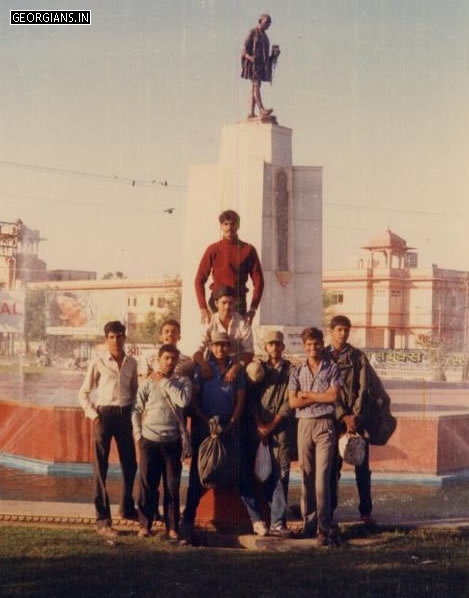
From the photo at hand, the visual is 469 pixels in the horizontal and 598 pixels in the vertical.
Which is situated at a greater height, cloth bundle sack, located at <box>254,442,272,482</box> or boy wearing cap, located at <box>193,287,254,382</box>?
boy wearing cap, located at <box>193,287,254,382</box>

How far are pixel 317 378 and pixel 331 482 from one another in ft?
2.36

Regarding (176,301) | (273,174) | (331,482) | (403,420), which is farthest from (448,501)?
(176,301)

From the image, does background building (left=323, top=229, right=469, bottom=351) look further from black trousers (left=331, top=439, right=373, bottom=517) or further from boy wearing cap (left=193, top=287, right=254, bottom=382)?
black trousers (left=331, top=439, right=373, bottom=517)

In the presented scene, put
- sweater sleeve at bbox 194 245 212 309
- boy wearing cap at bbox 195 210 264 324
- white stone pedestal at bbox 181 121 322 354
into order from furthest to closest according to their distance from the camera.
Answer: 1. white stone pedestal at bbox 181 121 322 354
2. sweater sleeve at bbox 194 245 212 309
3. boy wearing cap at bbox 195 210 264 324

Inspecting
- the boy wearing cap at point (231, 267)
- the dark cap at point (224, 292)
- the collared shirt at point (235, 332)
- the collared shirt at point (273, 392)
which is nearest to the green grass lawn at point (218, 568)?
the collared shirt at point (273, 392)

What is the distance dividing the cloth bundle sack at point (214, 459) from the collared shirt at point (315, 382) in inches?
19.6

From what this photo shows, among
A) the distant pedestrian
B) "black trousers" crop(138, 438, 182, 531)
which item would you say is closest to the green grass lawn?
"black trousers" crop(138, 438, 182, 531)

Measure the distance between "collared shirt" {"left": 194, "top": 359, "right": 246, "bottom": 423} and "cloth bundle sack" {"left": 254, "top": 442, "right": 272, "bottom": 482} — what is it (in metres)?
0.28

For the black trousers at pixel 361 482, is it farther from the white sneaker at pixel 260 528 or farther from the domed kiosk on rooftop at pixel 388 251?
the domed kiosk on rooftop at pixel 388 251

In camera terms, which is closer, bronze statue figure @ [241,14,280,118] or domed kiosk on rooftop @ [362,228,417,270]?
bronze statue figure @ [241,14,280,118]

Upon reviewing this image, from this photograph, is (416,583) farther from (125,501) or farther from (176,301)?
(176,301)

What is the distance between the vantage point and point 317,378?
671 cm

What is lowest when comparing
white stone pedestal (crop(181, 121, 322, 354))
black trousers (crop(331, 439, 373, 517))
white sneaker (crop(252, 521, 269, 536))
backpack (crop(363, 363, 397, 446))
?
white sneaker (crop(252, 521, 269, 536))

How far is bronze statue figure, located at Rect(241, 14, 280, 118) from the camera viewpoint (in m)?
16.0
